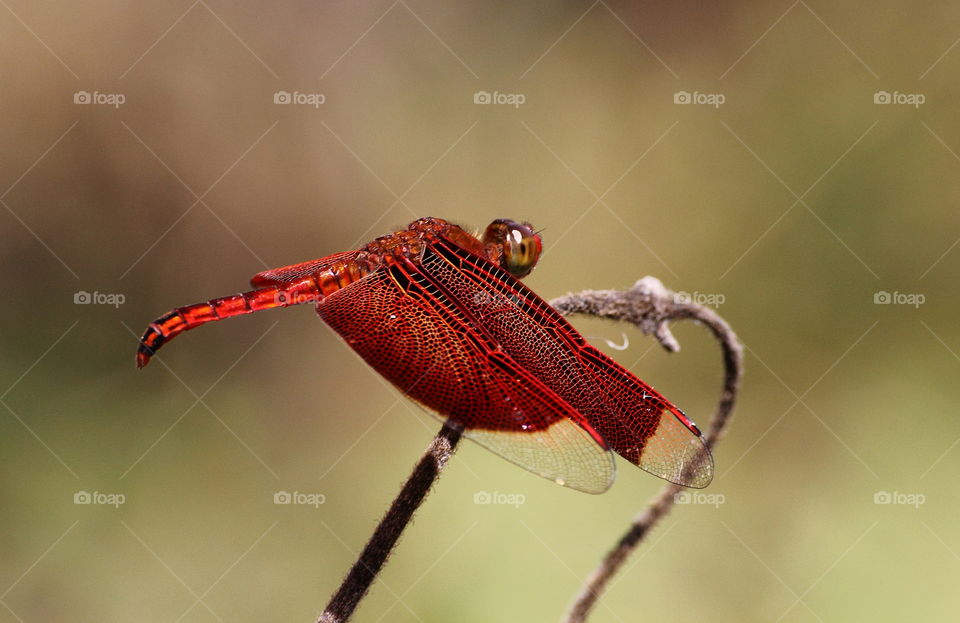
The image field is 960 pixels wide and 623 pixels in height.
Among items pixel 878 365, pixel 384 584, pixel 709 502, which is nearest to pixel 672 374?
pixel 709 502

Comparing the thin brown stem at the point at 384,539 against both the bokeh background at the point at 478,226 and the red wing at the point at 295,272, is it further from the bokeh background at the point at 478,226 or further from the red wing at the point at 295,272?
the bokeh background at the point at 478,226

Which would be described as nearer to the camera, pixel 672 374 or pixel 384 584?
pixel 384 584

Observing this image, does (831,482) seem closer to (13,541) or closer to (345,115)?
(345,115)

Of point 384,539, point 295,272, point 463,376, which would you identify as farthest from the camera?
point 295,272

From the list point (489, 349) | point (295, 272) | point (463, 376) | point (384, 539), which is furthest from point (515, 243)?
point (384, 539)

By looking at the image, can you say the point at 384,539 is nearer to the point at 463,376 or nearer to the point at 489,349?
the point at 463,376
